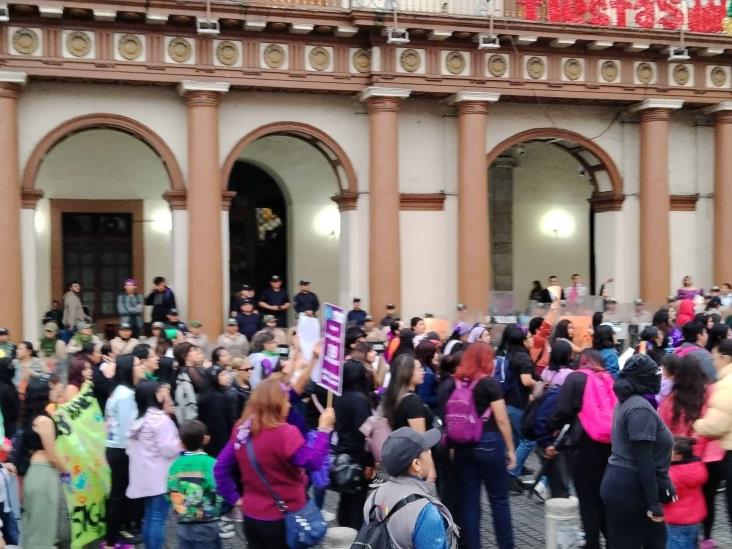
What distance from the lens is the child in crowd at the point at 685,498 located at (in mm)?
6379

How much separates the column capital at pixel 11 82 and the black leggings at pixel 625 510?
511 inches

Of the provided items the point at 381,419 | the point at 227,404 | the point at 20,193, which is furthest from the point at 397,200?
the point at 381,419

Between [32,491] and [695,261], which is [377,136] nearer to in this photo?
[695,261]

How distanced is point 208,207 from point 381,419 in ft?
34.8

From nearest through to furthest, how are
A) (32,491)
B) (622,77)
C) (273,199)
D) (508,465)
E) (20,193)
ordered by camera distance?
(32,491), (508,465), (20,193), (622,77), (273,199)

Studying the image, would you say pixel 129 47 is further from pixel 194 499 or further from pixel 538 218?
pixel 194 499

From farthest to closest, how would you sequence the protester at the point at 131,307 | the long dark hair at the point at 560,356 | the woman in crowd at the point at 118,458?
the protester at the point at 131,307, the long dark hair at the point at 560,356, the woman in crowd at the point at 118,458

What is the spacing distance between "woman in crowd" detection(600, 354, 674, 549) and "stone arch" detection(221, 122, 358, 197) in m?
12.5

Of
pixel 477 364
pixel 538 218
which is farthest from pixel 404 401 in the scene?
pixel 538 218

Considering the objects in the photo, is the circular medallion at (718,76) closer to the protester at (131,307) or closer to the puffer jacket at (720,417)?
the protester at (131,307)

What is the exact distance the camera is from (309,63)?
17328 mm

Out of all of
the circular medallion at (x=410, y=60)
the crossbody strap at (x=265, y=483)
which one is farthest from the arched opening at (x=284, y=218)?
the crossbody strap at (x=265, y=483)

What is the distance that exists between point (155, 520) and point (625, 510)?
3.58 meters

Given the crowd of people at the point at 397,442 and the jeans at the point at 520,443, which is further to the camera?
the jeans at the point at 520,443
